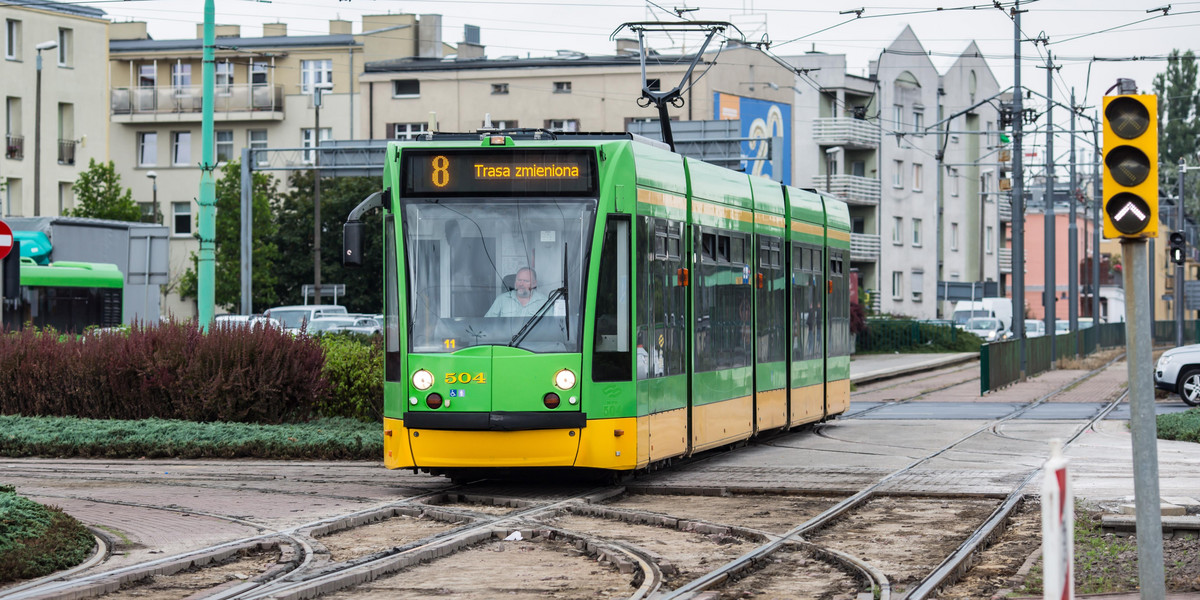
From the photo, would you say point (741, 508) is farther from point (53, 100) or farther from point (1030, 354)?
point (53, 100)

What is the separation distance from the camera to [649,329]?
14.3 m

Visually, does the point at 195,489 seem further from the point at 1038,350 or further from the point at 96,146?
the point at 96,146

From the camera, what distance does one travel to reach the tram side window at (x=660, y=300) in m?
14.1

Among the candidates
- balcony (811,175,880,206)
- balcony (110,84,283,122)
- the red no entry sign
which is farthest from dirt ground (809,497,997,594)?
balcony (110,84,283,122)

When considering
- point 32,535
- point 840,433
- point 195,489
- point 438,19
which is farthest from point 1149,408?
point 438,19

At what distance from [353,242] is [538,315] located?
5.24 ft

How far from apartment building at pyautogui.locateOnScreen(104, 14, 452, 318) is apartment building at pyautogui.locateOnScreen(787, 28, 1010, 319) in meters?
17.8

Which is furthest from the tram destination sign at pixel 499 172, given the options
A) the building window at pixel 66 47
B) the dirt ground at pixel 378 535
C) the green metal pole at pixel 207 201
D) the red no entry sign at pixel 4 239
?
the building window at pixel 66 47

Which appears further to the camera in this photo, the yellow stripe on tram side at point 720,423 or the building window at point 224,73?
the building window at point 224,73

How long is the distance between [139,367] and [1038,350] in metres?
27.9

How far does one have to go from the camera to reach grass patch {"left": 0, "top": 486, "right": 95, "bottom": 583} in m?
9.50

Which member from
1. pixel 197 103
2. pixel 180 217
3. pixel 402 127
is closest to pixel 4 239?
pixel 402 127

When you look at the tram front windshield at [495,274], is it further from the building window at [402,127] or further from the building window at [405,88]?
the building window at [405,88]

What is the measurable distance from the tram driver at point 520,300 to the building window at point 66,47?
168 ft
